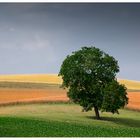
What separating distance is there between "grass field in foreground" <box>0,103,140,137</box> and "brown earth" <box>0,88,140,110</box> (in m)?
3.51

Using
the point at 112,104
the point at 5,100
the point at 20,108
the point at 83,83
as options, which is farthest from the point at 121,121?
the point at 5,100

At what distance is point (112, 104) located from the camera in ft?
257

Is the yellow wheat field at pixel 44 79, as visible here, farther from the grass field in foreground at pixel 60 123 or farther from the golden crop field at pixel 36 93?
the grass field in foreground at pixel 60 123

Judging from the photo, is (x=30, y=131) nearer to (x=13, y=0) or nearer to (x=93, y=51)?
(x=13, y=0)

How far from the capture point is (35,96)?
104 m

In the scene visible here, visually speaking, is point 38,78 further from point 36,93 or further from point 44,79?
point 36,93

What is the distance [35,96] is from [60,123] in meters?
42.0

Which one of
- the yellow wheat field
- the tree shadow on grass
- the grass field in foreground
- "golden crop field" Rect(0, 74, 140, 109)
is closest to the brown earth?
"golden crop field" Rect(0, 74, 140, 109)

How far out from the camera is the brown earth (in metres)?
92.8

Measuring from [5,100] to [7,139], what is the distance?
52770 mm

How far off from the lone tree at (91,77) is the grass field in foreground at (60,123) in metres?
2.87

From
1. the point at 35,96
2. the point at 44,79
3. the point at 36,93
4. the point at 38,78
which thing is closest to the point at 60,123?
the point at 35,96

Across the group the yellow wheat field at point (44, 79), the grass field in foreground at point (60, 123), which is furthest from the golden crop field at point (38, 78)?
the grass field in foreground at point (60, 123)

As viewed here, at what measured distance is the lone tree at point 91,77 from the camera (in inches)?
3139
